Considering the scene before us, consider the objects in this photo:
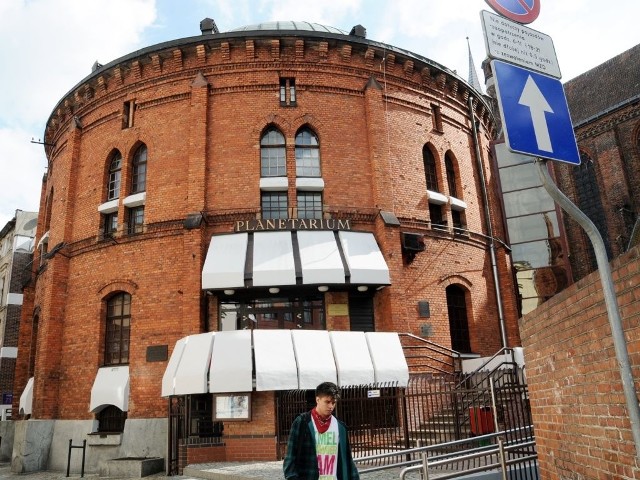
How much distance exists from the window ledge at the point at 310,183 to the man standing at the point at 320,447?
1234cm

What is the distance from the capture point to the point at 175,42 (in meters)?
17.5

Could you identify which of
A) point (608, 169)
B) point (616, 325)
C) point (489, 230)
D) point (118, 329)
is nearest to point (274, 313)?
point (118, 329)

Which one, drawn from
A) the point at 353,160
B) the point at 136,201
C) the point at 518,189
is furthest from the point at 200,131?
the point at 518,189

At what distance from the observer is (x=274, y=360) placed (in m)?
12.6

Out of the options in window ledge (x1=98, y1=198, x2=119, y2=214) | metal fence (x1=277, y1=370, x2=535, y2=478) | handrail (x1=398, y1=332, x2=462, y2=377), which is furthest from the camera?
window ledge (x1=98, y1=198, x2=119, y2=214)

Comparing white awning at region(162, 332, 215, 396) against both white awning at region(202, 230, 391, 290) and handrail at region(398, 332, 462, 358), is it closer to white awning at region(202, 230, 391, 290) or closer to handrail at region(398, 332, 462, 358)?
white awning at region(202, 230, 391, 290)

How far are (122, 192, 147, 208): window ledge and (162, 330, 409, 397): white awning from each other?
18.1ft

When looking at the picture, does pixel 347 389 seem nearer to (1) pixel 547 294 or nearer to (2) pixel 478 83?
(1) pixel 547 294

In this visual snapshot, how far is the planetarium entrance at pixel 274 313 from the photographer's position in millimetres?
15094

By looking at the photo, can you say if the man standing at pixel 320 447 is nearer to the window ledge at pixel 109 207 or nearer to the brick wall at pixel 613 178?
the window ledge at pixel 109 207

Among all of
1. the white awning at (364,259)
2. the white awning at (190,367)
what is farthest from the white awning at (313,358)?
the white awning at (190,367)

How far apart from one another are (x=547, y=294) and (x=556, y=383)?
24.9 feet

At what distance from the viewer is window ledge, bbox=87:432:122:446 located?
1459cm

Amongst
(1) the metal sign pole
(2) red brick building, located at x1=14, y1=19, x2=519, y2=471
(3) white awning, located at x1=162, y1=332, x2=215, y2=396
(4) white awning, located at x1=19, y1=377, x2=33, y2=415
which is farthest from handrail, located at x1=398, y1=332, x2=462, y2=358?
(4) white awning, located at x1=19, y1=377, x2=33, y2=415
